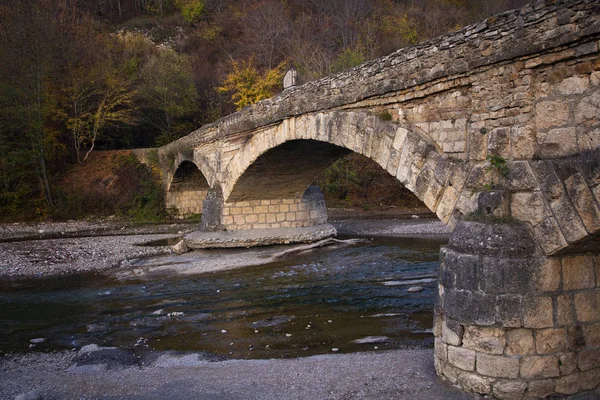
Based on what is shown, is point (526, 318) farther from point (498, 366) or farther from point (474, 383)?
point (474, 383)

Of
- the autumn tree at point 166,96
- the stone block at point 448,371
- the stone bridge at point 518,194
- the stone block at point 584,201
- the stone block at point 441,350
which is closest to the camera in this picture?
the stone block at point 584,201

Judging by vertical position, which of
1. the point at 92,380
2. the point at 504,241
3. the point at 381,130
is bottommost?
the point at 92,380

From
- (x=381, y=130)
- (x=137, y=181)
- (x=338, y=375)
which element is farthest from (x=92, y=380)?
(x=137, y=181)

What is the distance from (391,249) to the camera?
15.2 meters

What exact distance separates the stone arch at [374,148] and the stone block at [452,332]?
52.3 inches

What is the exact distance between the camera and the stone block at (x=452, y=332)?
538 centimetres

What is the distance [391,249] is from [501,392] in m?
10.2

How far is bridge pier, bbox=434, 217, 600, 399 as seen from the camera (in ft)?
16.5

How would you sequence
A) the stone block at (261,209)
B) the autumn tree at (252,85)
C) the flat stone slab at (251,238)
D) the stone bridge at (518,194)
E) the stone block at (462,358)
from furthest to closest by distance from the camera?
the autumn tree at (252,85), the stone block at (261,209), the flat stone slab at (251,238), the stone block at (462,358), the stone bridge at (518,194)

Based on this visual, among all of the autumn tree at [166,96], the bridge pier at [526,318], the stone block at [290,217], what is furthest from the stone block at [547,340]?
the autumn tree at [166,96]

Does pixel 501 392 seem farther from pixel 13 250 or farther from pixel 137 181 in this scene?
pixel 137 181

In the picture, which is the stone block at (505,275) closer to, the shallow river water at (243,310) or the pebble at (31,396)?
the shallow river water at (243,310)

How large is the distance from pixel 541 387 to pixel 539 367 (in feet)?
0.67

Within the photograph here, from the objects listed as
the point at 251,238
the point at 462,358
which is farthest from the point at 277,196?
the point at 462,358
